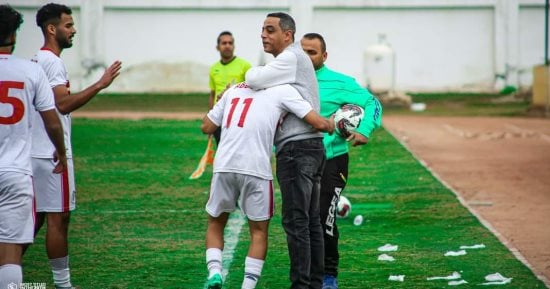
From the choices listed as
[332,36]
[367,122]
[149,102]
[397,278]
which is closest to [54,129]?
[367,122]

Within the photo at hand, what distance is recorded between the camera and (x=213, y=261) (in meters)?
8.92

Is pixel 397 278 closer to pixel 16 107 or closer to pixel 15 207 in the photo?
pixel 15 207

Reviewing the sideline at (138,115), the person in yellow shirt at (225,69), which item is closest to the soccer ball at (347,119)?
the person in yellow shirt at (225,69)

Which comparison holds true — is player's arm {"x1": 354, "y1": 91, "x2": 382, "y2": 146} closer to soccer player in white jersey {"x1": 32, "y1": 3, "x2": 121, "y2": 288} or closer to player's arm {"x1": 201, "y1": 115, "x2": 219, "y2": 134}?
player's arm {"x1": 201, "y1": 115, "x2": 219, "y2": 134}

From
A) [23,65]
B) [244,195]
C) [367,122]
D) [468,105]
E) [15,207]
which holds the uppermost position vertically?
[23,65]

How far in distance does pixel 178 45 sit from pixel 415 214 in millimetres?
29221

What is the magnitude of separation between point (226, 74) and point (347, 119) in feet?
25.0

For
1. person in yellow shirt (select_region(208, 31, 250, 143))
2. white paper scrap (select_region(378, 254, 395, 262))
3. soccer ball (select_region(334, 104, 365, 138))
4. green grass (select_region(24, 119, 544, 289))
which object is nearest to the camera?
soccer ball (select_region(334, 104, 365, 138))

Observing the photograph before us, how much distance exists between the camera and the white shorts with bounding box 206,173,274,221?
886cm

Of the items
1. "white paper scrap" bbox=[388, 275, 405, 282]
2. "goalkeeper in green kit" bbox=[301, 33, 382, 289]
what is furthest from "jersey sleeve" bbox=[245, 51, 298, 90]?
"white paper scrap" bbox=[388, 275, 405, 282]

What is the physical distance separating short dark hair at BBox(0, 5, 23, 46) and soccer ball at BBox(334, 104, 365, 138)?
2780 mm

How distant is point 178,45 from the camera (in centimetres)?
4272

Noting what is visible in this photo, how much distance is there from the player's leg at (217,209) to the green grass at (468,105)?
2469 cm

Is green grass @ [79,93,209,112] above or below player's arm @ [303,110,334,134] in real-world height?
below
